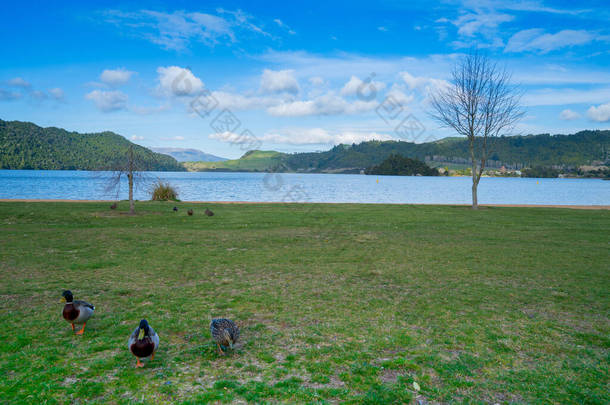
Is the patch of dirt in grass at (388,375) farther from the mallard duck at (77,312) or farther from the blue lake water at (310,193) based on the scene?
the blue lake water at (310,193)

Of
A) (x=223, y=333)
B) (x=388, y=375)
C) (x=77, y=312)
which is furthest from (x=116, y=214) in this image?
(x=388, y=375)

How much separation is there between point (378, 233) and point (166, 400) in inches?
625

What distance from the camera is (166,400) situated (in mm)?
4559

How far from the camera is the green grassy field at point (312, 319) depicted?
4.93m

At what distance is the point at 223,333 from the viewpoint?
5.74m

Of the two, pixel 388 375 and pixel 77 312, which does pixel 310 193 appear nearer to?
pixel 77 312

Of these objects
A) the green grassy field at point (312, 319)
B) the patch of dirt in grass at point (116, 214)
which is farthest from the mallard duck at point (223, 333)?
the patch of dirt in grass at point (116, 214)

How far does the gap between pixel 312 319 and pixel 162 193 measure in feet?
110

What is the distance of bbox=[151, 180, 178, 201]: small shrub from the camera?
37062 mm

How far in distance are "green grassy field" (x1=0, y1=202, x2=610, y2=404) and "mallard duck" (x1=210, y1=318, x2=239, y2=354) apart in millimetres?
230

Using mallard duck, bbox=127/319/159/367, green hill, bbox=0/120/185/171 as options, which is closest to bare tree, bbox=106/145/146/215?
mallard duck, bbox=127/319/159/367

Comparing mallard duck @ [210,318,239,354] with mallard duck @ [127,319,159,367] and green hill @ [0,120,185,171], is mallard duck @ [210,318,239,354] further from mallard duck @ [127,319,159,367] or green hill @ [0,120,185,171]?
green hill @ [0,120,185,171]

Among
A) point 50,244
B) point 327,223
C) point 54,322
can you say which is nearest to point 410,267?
point 54,322

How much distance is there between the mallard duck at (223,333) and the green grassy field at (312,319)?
0.23m
